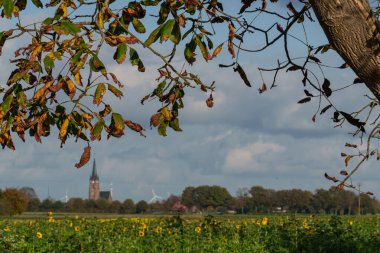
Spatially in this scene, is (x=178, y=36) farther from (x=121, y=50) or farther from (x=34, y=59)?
(x=34, y=59)

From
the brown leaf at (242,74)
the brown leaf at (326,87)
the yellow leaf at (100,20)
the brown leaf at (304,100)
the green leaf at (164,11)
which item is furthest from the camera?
the brown leaf at (304,100)

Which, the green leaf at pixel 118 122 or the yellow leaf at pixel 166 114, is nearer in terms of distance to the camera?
the green leaf at pixel 118 122

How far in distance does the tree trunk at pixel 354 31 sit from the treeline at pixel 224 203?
287 ft

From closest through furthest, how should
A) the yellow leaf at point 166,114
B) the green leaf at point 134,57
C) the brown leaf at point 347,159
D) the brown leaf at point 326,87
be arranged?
the green leaf at point 134,57 < the yellow leaf at point 166,114 < the brown leaf at point 326,87 < the brown leaf at point 347,159

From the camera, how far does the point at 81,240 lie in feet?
38.9

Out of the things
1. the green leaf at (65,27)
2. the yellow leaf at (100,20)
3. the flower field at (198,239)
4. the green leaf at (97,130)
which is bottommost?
the flower field at (198,239)

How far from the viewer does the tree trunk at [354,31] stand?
4020mm

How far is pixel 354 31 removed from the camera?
404 cm

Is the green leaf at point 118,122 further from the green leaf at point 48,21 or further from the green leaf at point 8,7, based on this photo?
the green leaf at point 8,7

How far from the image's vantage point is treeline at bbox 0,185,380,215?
346 ft

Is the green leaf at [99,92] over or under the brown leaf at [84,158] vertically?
over

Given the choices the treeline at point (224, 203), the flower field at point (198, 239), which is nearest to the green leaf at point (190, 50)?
Answer: the flower field at point (198, 239)

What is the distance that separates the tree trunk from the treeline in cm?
8763

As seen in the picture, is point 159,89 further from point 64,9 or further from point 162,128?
point 64,9
